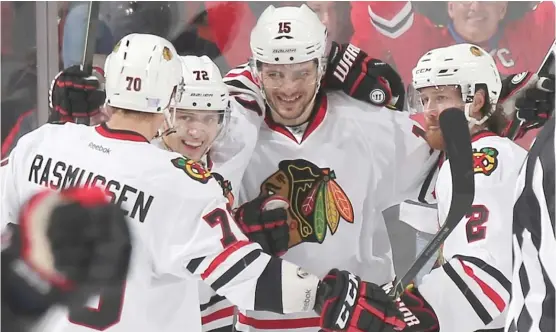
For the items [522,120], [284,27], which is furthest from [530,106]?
[284,27]

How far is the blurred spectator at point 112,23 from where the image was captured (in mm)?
2438

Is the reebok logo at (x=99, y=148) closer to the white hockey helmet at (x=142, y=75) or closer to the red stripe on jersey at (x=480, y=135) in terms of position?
the white hockey helmet at (x=142, y=75)

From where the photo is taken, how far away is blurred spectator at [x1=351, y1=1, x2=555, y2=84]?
250 cm

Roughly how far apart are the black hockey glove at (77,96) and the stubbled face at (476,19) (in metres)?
1.12

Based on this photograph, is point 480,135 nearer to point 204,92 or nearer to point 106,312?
point 204,92

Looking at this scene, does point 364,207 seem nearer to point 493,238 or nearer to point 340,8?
point 493,238

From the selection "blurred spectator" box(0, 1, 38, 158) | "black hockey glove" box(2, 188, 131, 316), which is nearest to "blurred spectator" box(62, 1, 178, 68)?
"blurred spectator" box(0, 1, 38, 158)

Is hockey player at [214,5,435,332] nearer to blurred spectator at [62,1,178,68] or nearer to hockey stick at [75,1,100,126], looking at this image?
hockey stick at [75,1,100,126]

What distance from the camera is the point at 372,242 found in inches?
82.6

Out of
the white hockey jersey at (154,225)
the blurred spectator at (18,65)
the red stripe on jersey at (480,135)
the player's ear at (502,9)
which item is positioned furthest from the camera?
the player's ear at (502,9)

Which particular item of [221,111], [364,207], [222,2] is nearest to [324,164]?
[364,207]

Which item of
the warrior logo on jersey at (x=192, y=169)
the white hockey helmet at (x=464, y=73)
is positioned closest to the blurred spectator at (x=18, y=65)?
the warrior logo on jersey at (x=192, y=169)

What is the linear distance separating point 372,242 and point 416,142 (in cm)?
28

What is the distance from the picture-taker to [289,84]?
1.90 metres
